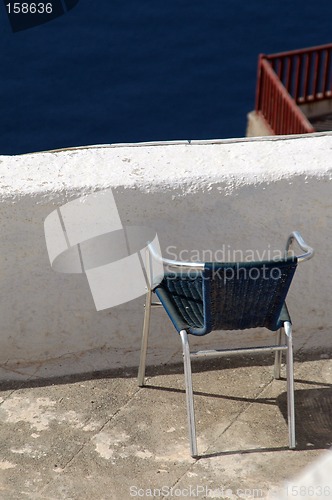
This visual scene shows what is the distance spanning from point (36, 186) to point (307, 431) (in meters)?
1.24

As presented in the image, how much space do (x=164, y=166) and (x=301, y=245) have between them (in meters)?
0.58

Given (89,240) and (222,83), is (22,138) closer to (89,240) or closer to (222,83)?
(222,83)

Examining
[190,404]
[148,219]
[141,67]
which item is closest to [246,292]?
[190,404]

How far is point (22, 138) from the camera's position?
16891mm

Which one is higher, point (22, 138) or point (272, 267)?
point (272, 267)

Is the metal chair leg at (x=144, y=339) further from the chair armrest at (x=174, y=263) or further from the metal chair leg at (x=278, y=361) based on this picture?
the metal chair leg at (x=278, y=361)

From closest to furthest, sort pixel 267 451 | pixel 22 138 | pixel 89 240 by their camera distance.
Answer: pixel 267 451 → pixel 89 240 → pixel 22 138

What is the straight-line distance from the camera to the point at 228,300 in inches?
117

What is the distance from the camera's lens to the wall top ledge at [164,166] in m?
3.25

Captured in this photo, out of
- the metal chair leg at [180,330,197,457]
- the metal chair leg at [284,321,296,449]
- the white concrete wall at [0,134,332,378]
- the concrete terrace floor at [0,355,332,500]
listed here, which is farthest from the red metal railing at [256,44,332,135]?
the metal chair leg at [180,330,197,457]

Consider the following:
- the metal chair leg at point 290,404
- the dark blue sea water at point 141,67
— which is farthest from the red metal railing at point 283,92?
the metal chair leg at point 290,404

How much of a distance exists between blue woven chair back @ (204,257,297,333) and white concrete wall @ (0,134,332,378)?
47 cm

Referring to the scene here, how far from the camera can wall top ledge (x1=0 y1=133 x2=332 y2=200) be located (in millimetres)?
3252

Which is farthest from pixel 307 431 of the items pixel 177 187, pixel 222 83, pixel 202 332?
pixel 222 83
